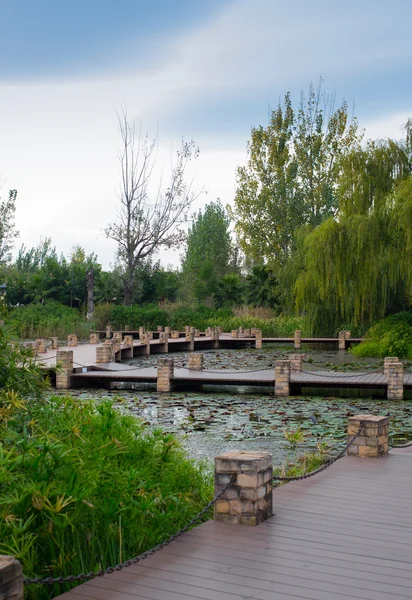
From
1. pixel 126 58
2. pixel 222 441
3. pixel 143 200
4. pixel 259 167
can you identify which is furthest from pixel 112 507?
pixel 143 200

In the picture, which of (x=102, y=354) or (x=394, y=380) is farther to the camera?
(x=102, y=354)

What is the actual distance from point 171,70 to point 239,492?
7.80m

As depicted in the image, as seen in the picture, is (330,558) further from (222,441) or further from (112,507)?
(222,441)

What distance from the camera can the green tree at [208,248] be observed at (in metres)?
52.2

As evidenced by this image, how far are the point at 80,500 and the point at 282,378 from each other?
453 inches

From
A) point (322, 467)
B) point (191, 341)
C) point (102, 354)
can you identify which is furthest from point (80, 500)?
point (191, 341)

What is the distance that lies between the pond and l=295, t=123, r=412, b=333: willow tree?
703 centimetres

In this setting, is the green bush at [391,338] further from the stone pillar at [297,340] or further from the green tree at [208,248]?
the green tree at [208,248]

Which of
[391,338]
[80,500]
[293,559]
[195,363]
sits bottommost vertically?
[293,559]

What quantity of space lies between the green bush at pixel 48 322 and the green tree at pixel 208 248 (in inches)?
557

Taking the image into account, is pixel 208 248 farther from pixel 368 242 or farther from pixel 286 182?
pixel 368 242

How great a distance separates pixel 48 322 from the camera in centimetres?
3259

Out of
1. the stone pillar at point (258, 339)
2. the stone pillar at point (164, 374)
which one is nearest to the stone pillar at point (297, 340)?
the stone pillar at point (258, 339)

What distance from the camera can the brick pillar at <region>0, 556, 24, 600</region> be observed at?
9.17ft
